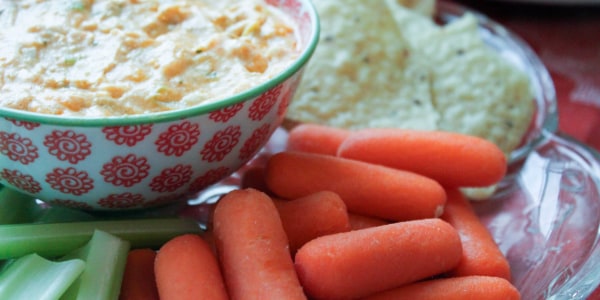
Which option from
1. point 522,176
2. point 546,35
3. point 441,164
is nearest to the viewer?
point 441,164

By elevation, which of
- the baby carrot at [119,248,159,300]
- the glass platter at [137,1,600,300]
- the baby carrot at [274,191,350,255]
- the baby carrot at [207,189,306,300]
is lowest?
the glass platter at [137,1,600,300]

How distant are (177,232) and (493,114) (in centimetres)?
106

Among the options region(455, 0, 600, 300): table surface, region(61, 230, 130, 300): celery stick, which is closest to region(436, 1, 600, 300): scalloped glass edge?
region(455, 0, 600, 300): table surface

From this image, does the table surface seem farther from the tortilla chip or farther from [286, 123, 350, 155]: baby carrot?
[286, 123, 350, 155]: baby carrot

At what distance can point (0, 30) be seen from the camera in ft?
4.96

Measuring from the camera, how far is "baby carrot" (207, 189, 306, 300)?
122 centimetres

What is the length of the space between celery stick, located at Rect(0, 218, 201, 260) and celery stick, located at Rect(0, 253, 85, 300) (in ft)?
0.16

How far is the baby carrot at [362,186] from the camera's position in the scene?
1523 mm

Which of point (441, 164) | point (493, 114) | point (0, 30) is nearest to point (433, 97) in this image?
point (493, 114)

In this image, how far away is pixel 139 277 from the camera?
53.5 inches

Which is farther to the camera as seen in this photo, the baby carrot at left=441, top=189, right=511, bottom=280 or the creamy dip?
the baby carrot at left=441, top=189, right=511, bottom=280

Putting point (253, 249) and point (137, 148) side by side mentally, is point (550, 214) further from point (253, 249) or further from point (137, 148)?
point (137, 148)

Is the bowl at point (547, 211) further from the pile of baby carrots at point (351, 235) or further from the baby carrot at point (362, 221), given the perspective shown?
the baby carrot at point (362, 221)

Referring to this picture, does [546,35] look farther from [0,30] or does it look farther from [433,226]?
[0,30]
